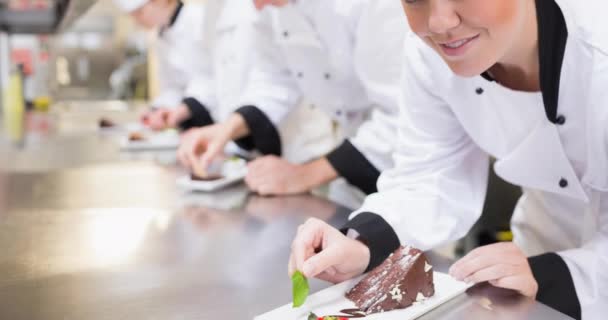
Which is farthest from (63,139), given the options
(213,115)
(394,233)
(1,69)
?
(394,233)

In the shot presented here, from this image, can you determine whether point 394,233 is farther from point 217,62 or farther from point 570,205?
point 217,62

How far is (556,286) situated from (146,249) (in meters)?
0.71

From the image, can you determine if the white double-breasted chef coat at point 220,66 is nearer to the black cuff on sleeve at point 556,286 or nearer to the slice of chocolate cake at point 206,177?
the slice of chocolate cake at point 206,177

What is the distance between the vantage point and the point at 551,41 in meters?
0.87

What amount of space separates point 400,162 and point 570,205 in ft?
1.18

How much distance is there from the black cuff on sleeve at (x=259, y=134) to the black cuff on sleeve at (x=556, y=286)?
110 centimetres

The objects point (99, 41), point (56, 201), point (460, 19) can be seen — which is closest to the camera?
point (460, 19)

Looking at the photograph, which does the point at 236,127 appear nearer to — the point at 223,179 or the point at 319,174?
the point at 223,179

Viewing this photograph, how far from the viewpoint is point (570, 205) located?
1.18 metres

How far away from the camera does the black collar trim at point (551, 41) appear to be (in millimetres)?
860

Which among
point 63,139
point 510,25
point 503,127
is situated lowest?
point 63,139

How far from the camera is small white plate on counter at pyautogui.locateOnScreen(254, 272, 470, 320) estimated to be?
774 millimetres

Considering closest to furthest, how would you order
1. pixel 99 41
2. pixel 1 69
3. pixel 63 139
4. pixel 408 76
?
pixel 408 76
pixel 63 139
pixel 1 69
pixel 99 41

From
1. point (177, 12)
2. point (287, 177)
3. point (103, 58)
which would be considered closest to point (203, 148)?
point (287, 177)
